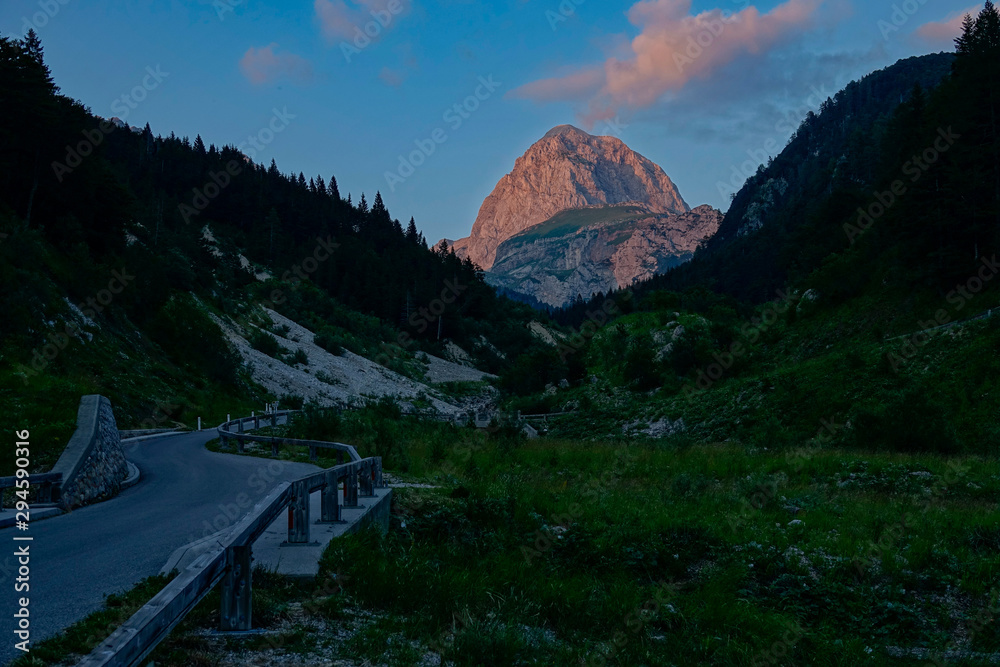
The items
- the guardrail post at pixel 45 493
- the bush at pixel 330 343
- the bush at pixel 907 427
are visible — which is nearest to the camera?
the guardrail post at pixel 45 493

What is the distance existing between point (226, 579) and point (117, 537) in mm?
5108

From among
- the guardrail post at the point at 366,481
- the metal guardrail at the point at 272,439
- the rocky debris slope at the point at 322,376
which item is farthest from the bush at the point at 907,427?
the rocky debris slope at the point at 322,376

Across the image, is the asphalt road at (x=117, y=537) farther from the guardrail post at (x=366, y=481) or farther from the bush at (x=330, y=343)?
the bush at (x=330, y=343)

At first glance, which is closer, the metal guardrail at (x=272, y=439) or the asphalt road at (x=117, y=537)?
the asphalt road at (x=117, y=537)

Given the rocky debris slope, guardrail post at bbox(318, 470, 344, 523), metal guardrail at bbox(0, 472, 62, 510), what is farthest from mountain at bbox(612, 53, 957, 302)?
metal guardrail at bbox(0, 472, 62, 510)

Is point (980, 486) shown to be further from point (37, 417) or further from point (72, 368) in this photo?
point (72, 368)

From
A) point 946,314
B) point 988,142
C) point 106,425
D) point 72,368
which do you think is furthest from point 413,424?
point 988,142

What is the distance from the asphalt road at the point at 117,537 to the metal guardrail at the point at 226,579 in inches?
52.9

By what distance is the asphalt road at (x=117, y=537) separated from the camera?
5.79 metres

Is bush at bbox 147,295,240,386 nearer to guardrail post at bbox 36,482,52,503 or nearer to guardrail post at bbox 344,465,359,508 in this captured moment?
guardrail post at bbox 36,482,52,503

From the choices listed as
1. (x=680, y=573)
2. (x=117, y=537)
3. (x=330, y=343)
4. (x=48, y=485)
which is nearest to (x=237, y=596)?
(x=117, y=537)

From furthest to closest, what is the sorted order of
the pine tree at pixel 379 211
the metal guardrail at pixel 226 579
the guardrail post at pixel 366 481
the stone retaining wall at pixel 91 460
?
1. the pine tree at pixel 379 211
2. the stone retaining wall at pixel 91 460
3. the guardrail post at pixel 366 481
4. the metal guardrail at pixel 226 579

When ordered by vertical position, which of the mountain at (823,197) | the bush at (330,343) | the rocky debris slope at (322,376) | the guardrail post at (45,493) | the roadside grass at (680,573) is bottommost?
the roadside grass at (680,573)

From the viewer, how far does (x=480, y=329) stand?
11806 centimetres
